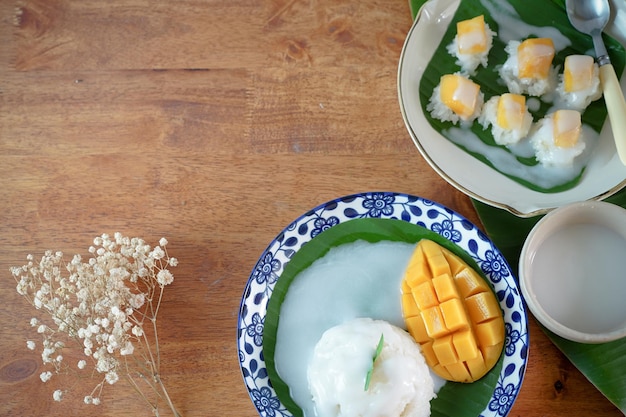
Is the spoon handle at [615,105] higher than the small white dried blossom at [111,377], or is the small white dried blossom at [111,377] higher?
the spoon handle at [615,105]

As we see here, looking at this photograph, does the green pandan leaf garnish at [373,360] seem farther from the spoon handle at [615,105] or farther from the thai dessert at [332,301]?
the spoon handle at [615,105]

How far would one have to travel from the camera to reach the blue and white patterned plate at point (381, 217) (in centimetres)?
129

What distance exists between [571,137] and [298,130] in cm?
61

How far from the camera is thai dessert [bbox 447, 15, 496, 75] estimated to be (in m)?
1.44

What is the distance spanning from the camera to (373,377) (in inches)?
50.8

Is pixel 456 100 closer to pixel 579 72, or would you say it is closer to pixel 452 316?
pixel 579 72

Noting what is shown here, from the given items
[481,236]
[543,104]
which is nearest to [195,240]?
[481,236]

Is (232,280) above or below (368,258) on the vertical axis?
below

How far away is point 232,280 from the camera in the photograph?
146cm

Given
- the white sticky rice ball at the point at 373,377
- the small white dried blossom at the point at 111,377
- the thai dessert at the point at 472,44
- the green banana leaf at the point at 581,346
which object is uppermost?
the thai dessert at the point at 472,44

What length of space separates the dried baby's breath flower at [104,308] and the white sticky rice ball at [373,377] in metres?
0.36

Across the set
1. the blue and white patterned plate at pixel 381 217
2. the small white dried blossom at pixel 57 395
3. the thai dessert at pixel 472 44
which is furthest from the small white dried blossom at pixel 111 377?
the thai dessert at pixel 472 44

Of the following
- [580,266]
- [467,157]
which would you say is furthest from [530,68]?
[580,266]

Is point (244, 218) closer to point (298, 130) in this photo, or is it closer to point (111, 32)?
point (298, 130)
